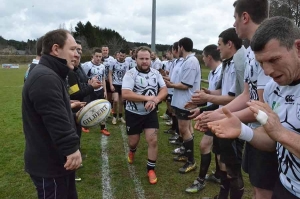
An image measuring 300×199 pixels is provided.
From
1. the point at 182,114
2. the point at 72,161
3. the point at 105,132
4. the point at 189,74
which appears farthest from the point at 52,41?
the point at 105,132

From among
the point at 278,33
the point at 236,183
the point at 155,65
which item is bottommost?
the point at 236,183

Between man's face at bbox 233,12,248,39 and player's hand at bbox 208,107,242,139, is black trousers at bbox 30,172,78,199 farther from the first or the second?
man's face at bbox 233,12,248,39

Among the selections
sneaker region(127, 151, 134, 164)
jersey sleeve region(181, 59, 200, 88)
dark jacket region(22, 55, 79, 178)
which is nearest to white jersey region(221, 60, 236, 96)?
jersey sleeve region(181, 59, 200, 88)

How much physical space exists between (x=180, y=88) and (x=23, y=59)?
212ft

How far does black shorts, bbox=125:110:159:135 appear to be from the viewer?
5169 millimetres

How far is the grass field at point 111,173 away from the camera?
459 centimetres

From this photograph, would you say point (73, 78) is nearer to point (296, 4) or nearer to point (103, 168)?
point (103, 168)

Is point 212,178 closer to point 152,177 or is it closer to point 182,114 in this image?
point 152,177

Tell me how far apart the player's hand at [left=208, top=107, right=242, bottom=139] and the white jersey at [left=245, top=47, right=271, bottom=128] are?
84 centimetres

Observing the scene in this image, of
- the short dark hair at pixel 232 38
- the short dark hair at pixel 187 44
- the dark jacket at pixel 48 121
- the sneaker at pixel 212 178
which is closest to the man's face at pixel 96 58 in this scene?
the short dark hair at pixel 187 44

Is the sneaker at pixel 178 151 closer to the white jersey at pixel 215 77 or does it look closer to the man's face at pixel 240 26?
the white jersey at pixel 215 77

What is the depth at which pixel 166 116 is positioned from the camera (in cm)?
1066

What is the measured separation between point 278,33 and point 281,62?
185 millimetres

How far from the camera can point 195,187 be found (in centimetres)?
463
